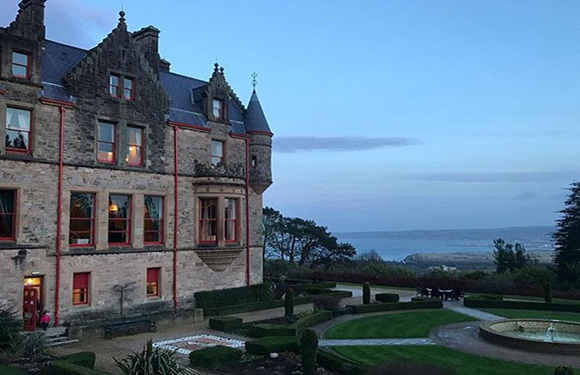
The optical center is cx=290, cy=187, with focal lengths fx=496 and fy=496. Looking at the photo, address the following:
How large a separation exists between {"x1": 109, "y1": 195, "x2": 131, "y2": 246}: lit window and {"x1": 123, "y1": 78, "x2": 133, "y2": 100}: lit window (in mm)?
5876

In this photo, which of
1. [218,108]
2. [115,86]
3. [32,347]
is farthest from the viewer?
[218,108]

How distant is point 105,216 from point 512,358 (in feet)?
69.9

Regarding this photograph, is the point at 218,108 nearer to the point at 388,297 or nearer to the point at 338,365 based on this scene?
the point at 388,297

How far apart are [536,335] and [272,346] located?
13.7 meters

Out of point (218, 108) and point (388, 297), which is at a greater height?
point (218, 108)

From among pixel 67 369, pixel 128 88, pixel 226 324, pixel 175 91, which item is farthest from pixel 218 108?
pixel 67 369

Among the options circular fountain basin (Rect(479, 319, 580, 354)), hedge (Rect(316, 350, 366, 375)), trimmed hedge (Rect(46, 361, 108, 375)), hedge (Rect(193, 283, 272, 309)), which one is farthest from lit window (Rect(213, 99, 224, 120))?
trimmed hedge (Rect(46, 361, 108, 375))

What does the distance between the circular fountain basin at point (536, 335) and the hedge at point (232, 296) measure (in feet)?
52.4

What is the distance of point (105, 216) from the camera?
2753 cm

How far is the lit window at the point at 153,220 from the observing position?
30.0 m

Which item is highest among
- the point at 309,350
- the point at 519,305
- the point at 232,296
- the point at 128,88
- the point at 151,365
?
the point at 128,88

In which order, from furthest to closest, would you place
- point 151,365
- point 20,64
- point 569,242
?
point 569,242 → point 20,64 → point 151,365

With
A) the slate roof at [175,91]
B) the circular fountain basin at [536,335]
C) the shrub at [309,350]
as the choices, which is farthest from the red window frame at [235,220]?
the shrub at [309,350]

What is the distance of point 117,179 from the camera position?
92.3 ft
